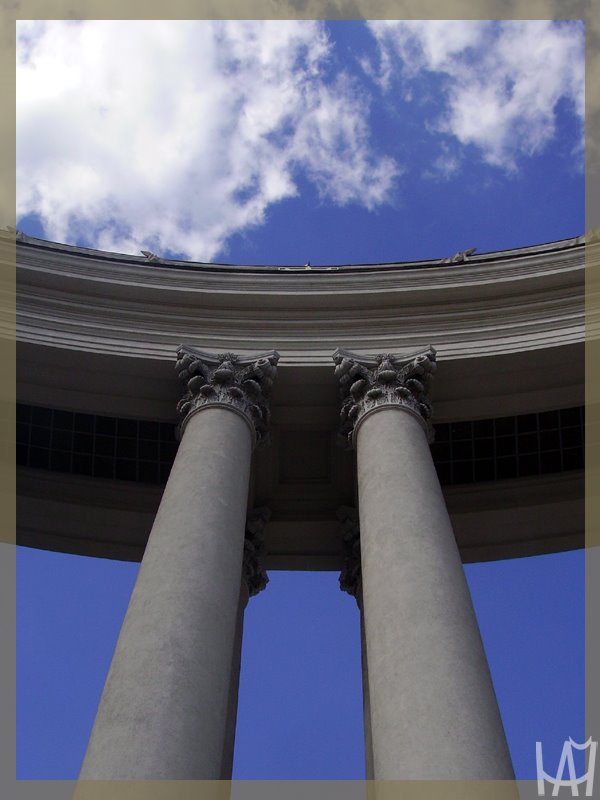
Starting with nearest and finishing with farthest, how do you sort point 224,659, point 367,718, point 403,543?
point 224,659 < point 403,543 < point 367,718

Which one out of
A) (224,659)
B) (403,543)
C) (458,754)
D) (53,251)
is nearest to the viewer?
(458,754)

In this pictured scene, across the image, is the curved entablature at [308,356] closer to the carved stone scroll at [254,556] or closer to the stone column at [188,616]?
the carved stone scroll at [254,556]

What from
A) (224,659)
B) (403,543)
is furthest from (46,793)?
(403,543)

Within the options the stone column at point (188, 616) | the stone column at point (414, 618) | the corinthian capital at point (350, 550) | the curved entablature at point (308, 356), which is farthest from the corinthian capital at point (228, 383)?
the corinthian capital at point (350, 550)

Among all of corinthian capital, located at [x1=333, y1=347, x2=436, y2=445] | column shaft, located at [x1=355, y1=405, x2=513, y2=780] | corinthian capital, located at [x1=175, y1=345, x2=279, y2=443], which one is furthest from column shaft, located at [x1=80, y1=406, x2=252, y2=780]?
corinthian capital, located at [x1=333, y1=347, x2=436, y2=445]

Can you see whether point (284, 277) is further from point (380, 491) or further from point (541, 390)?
point (380, 491)

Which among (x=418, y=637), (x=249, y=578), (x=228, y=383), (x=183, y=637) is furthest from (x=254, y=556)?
(x=418, y=637)

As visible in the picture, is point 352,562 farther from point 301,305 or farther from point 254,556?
point 301,305
